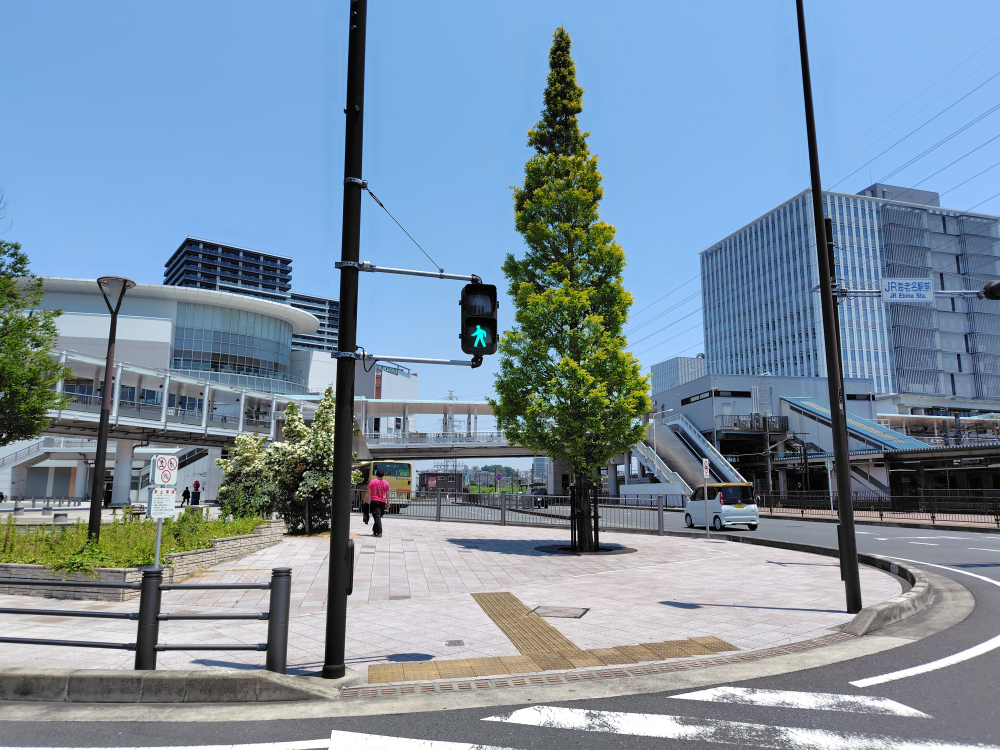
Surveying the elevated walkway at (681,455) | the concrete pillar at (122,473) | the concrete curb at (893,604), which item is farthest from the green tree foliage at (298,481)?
the concrete pillar at (122,473)

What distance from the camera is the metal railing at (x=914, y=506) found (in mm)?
28547

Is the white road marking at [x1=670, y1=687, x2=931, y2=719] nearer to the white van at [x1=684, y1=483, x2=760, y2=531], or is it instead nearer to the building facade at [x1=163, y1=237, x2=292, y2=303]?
the white van at [x1=684, y1=483, x2=760, y2=531]

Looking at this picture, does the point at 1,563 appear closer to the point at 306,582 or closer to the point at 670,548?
the point at 306,582

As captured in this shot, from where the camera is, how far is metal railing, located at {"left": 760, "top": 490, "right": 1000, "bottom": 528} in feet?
93.7

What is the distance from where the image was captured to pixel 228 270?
171250mm

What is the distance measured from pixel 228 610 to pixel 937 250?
413 feet

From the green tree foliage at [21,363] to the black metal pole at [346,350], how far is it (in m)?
19.6

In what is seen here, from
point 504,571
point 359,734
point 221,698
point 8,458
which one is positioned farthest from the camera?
point 8,458

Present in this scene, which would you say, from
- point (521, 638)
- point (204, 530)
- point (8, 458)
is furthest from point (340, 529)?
point (8, 458)

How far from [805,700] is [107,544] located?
11.2 metres

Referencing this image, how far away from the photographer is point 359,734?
447cm

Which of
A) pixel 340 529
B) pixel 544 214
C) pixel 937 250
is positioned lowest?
pixel 340 529

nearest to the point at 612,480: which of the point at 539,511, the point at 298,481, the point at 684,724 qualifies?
the point at 539,511

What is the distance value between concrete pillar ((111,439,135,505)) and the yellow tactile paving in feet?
140
